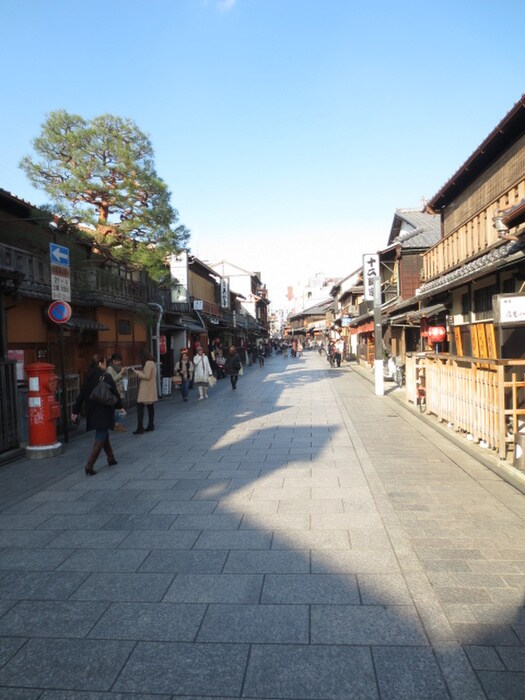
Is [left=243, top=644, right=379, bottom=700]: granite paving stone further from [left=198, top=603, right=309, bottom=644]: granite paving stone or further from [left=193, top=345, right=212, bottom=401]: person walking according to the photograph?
[left=193, top=345, right=212, bottom=401]: person walking

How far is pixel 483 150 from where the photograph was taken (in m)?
12.8

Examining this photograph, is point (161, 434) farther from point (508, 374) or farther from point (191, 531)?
point (508, 374)

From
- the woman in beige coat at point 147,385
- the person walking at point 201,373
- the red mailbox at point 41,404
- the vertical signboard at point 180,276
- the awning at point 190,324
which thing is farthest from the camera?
the awning at point 190,324

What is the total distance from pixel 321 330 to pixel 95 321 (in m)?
63.7

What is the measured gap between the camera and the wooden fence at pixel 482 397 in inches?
274

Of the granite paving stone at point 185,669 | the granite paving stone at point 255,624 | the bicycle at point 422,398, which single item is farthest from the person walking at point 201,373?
the granite paving stone at point 185,669

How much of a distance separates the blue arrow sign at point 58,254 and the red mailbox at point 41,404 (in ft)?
6.64

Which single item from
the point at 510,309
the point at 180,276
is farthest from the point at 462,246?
the point at 180,276

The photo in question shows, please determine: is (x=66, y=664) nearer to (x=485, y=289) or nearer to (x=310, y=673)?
(x=310, y=673)

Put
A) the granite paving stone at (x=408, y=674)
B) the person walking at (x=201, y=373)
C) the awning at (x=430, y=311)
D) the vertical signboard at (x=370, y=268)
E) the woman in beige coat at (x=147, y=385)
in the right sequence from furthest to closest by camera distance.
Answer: the vertical signboard at (x=370, y=268)
the person walking at (x=201, y=373)
the awning at (x=430, y=311)
the woman in beige coat at (x=147, y=385)
the granite paving stone at (x=408, y=674)

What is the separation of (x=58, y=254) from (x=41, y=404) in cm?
285

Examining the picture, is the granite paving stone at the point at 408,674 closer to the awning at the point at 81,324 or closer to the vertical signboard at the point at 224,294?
the awning at the point at 81,324

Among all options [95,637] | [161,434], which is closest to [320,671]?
[95,637]

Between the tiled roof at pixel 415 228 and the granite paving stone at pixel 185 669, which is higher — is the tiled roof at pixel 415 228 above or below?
above
